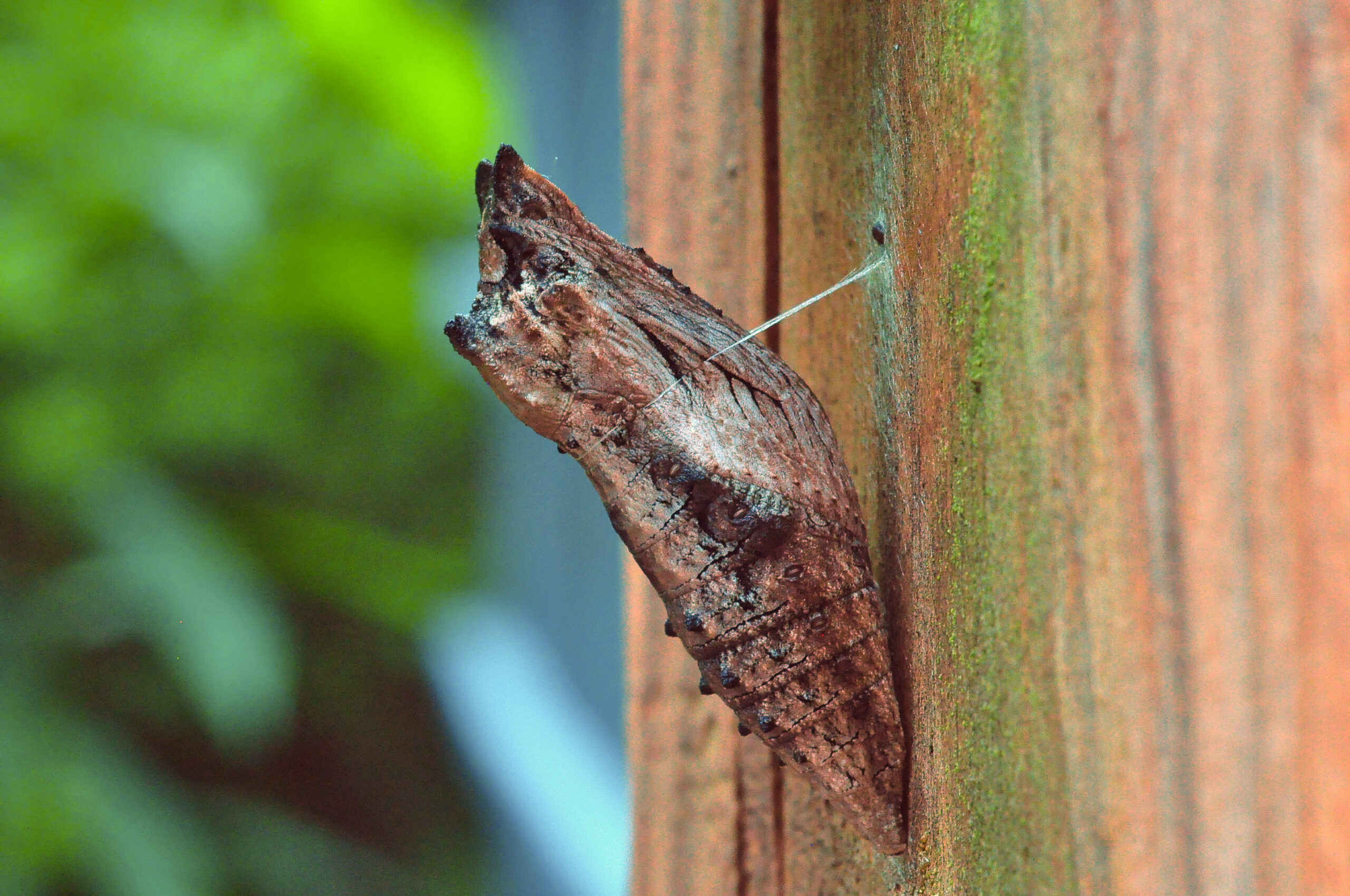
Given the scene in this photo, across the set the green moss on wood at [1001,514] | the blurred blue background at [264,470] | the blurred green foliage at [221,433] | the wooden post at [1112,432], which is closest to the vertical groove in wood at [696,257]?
the wooden post at [1112,432]

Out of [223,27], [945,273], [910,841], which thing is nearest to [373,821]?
[223,27]

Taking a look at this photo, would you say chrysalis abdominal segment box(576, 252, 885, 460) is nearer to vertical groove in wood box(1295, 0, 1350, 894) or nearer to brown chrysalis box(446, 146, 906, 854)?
brown chrysalis box(446, 146, 906, 854)

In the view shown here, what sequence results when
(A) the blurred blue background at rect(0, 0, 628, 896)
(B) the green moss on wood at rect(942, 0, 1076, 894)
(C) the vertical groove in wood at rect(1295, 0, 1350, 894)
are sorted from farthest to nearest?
(A) the blurred blue background at rect(0, 0, 628, 896) → (B) the green moss on wood at rect(942, 0, 1076, 894) → (C) the vertical groove in wood at rect(1295, 0, 1350, 894)

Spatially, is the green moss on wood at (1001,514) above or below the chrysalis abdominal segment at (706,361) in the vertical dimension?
below

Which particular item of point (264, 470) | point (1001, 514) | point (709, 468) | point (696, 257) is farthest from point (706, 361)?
point (264, 470)

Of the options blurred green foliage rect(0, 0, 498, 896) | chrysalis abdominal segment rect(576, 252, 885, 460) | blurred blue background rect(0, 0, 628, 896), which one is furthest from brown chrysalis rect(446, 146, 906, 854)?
blurred green foliage rect(0, 0, 498, 896)

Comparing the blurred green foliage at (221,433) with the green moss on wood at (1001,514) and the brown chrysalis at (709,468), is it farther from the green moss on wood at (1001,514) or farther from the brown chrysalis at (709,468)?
the green moss on wood at (1001,514)
